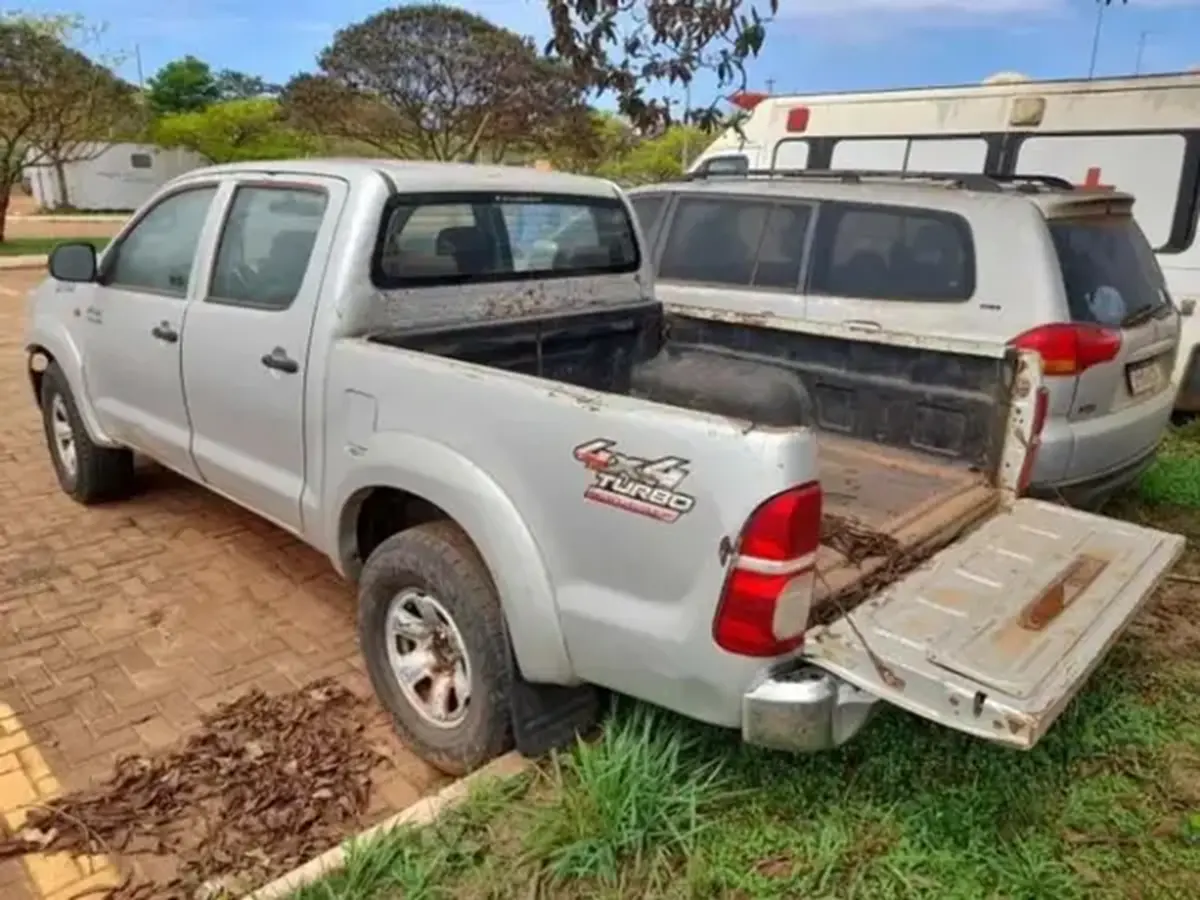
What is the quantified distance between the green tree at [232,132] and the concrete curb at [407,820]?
28082 millimetres

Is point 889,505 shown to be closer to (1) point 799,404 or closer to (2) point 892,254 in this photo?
(1) point 799,404

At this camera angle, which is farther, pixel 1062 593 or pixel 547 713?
pixel 547 713

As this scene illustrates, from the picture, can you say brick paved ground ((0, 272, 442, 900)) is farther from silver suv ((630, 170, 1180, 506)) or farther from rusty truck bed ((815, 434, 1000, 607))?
silver suv ((630, 170, 1180, 506))

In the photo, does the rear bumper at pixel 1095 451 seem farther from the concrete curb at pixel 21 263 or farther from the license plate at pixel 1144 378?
the concrete curb at pixel 21 263

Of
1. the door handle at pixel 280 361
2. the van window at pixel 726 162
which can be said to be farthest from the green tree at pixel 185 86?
the door handle at pixel 280 361

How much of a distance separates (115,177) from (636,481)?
36.7 metres

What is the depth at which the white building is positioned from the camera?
32.0 meters

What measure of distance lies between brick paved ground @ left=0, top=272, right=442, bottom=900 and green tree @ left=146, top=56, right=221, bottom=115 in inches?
1580

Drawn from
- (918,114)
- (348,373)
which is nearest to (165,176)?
(918,114)

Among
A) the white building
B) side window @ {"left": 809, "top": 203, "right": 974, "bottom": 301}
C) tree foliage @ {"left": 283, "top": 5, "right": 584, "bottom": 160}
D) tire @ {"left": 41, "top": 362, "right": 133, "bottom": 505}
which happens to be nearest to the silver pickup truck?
tire @ {"left": 41, "top": 362, "right": 133, "bottom": 505}

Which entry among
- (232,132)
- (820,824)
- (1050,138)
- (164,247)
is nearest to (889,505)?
(820,824)

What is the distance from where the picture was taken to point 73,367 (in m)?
4.62

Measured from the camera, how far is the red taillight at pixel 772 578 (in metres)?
2.03

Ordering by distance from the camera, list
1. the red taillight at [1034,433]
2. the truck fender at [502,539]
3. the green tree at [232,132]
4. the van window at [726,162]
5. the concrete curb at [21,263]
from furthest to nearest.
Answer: the green tree at [232,132] < the concrete curb at [21,263] < the van window at [726,162] < the red taillight at [1034,433] < the truck fender at [502,539]
